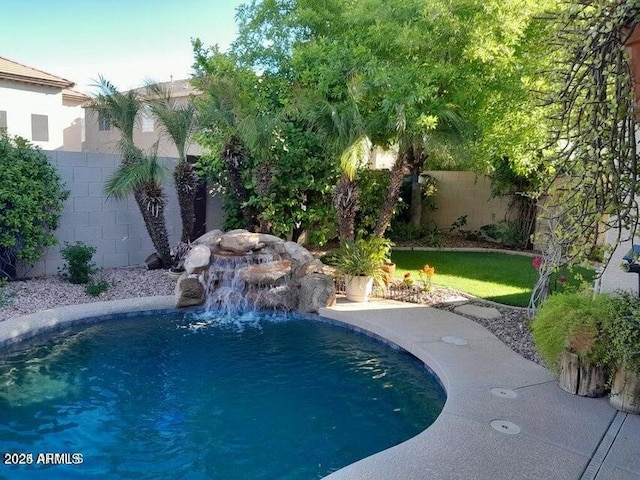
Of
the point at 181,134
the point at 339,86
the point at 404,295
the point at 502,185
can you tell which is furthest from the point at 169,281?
the point at 502,185

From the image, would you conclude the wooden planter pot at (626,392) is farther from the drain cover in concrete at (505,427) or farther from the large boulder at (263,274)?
the large boulder at (263,274)

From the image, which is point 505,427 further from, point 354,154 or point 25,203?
point 25,203

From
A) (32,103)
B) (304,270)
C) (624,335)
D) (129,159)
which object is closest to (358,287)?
(304,270)

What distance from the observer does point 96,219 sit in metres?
9.55

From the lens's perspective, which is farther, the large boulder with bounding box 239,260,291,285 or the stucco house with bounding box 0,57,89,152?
the stucco house with bounding box 0,57,89,152

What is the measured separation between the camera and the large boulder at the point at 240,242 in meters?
8.55

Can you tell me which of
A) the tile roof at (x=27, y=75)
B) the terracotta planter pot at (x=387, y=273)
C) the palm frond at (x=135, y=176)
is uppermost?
the tile roof at (x=27, y=75)

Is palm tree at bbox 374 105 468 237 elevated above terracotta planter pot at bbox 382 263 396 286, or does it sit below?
above

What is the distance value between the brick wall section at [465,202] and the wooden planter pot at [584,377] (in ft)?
36.3

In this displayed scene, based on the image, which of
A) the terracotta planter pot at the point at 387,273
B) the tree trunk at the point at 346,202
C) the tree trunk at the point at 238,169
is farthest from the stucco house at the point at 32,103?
the terracotta planter pot at the point at 387,273

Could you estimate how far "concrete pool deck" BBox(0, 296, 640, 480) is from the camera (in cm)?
345

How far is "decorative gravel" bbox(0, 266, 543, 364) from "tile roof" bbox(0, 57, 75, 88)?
1129 centimetres

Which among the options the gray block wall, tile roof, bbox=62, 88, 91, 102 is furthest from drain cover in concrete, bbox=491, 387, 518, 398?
tile roof, bbox=62, 88, 91, 102

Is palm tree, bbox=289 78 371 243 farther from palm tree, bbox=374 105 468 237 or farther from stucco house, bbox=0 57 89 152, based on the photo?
stucco house, bbox=0 57 89 152
